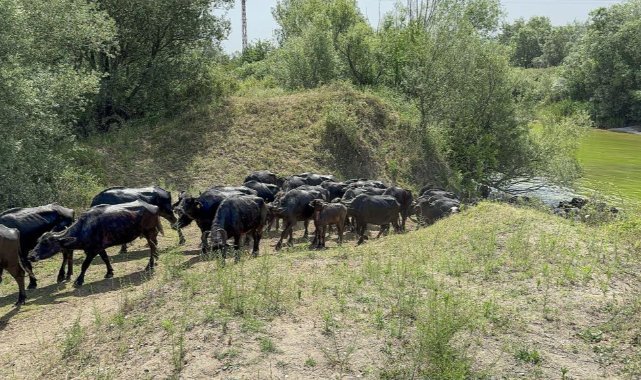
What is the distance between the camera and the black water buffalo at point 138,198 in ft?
51.5

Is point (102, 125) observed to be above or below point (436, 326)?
above

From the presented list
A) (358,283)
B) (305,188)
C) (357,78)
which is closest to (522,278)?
(358,283)

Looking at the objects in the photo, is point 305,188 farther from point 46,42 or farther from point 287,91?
point 287,91

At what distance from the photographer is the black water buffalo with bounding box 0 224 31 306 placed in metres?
11.4

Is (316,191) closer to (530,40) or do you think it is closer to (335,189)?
(335,189)

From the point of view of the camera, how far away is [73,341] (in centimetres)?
889

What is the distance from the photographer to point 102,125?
27.9 m

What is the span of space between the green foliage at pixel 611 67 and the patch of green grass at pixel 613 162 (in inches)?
150

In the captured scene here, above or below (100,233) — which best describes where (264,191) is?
below

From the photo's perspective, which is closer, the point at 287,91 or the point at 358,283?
the point at 358,283

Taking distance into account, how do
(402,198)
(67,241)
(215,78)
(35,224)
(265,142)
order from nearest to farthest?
(67,241) → (35,224) → (402,198) → (265,142) → (215,78)

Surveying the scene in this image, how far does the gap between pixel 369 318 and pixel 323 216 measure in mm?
6971

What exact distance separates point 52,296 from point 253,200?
17.2 ft

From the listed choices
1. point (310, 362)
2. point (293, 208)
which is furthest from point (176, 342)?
point (293, 208)
